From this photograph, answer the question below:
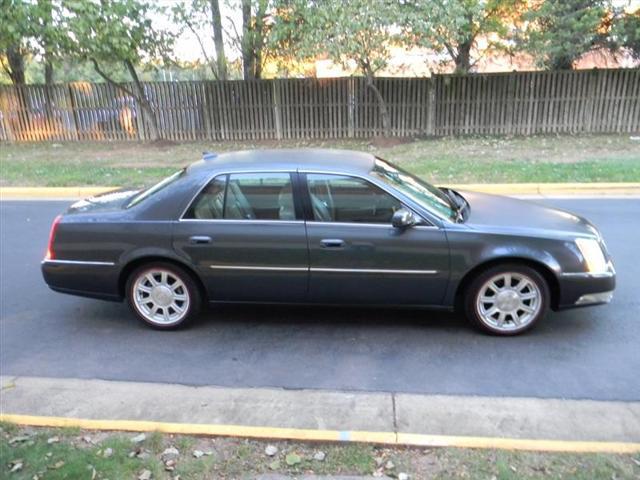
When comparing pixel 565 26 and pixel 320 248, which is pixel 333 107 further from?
pixel 320 248

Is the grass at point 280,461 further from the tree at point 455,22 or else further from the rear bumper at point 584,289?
the tree at point 455,22

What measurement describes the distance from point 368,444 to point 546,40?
13.9m

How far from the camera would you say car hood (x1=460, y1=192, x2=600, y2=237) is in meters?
4.25

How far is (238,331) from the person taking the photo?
4.63m

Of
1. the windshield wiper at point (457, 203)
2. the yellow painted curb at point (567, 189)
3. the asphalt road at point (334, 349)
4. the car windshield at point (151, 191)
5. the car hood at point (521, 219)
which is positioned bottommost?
the asphalt road at point (334, 349)

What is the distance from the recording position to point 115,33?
532 inches

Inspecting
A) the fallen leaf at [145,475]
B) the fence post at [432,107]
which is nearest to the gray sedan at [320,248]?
the fallen leaf at [145,475]

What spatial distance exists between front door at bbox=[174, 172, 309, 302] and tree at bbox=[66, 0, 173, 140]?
10.9 meters

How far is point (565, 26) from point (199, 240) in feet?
42.5

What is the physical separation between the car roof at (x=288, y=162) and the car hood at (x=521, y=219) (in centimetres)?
97

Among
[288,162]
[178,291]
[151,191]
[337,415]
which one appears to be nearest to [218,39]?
[151,191]

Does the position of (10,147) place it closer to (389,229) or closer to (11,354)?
(11,354)

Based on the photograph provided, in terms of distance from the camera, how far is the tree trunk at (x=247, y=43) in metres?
14.7

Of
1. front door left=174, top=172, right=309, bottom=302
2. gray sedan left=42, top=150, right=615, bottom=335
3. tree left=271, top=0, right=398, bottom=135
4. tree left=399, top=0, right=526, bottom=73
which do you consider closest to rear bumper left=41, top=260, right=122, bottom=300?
gray sedan left=42, top=150, right=615, bottom=335
